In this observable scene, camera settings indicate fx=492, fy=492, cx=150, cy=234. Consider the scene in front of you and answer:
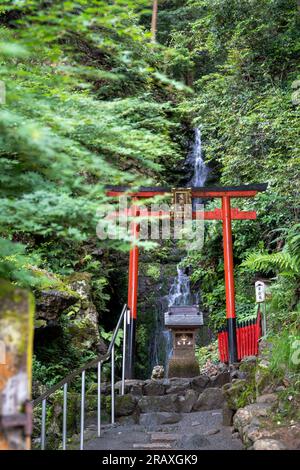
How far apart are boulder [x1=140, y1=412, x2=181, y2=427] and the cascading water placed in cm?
620

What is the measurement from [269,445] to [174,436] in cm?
221

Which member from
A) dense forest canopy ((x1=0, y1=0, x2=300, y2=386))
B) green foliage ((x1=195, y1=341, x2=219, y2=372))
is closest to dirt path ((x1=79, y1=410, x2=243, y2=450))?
dense forest canopy ((x1=0, y1=0, x2=300, y2=386))

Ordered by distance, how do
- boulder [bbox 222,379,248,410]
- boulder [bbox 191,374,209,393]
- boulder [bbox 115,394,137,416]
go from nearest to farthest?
boulder [bbox 222,379,248,410] → boulder [bbox 115,394,137,416] → boulder [bbox 191,374,209,393]

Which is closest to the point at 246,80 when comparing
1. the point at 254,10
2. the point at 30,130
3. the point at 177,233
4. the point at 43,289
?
the point at 254,10

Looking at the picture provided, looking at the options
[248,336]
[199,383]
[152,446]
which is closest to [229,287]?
[248,336]

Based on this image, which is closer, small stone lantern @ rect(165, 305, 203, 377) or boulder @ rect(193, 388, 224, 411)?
boulder @ rect(193, 388, 224, 411)

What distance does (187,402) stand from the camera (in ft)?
25.2

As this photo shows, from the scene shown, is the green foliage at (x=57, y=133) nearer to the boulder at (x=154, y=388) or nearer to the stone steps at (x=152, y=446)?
the stone steps at (x=152, y=446)

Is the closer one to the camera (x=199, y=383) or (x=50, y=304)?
(x=199, y=383)

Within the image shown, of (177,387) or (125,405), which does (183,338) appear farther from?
(125,405)

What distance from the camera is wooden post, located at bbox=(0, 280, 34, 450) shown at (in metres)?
2.60

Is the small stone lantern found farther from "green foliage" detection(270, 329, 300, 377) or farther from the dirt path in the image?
"green foliage" detection(270, 329, 300, 377)

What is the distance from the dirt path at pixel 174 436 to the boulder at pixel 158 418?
103 mm

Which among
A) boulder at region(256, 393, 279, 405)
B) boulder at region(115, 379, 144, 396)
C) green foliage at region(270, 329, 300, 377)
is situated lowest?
boulder at region(115, 379, 144, 396)
